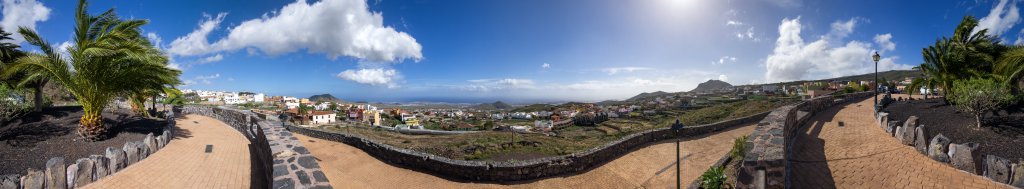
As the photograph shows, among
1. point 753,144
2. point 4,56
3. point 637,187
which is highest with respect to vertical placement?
point 4,56

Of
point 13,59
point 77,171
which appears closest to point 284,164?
point 77,171

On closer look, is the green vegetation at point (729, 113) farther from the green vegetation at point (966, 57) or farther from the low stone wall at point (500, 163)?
the low stone wall at point (500, 163)

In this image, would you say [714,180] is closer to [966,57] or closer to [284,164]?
[284,164]

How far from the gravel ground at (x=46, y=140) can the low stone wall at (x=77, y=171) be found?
4.96ft

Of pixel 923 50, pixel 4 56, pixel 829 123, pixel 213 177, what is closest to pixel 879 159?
pixel 829 123

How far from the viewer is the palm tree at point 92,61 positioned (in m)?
9.49

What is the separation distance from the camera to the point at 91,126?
9.77m

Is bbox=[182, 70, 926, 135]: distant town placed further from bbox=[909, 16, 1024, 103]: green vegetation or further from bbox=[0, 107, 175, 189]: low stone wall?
bbox=[0, 107, 175, 189]: low stone wall

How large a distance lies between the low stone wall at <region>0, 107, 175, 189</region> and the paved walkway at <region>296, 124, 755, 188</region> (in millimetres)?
4042

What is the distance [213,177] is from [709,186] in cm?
1028

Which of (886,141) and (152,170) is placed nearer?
(152,170)

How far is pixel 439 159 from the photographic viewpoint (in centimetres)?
930

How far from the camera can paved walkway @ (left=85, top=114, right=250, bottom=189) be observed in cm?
717

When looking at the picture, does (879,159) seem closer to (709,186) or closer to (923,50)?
(709,186)
